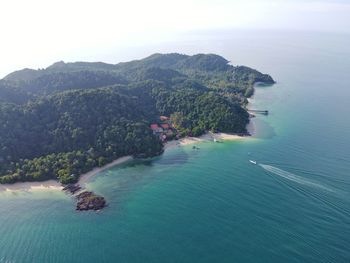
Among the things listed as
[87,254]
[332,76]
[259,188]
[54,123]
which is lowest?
[87,254]

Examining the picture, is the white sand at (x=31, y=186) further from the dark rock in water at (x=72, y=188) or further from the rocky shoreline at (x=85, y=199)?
the rocky shoreline at (x=85, y=199)

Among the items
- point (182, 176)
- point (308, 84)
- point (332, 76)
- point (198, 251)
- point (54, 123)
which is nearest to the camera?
point (198, 251)

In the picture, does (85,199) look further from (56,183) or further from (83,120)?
(83,120)

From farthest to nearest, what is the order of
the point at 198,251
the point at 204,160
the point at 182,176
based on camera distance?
the point at 204,160 → the point at 182,176 → the point at 198,251

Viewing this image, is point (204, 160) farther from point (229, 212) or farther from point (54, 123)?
point (54, 123)

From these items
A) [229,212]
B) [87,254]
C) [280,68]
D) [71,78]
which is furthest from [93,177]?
[280,68]

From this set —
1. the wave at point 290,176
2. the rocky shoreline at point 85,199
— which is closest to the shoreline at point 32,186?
the rocky shoreline at point 85,199

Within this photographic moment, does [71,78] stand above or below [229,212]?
above

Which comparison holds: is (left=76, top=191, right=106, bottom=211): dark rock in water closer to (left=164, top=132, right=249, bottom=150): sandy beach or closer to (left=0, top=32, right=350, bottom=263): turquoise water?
(left=0, top=32, right=350, bottom=263): turquoise water
